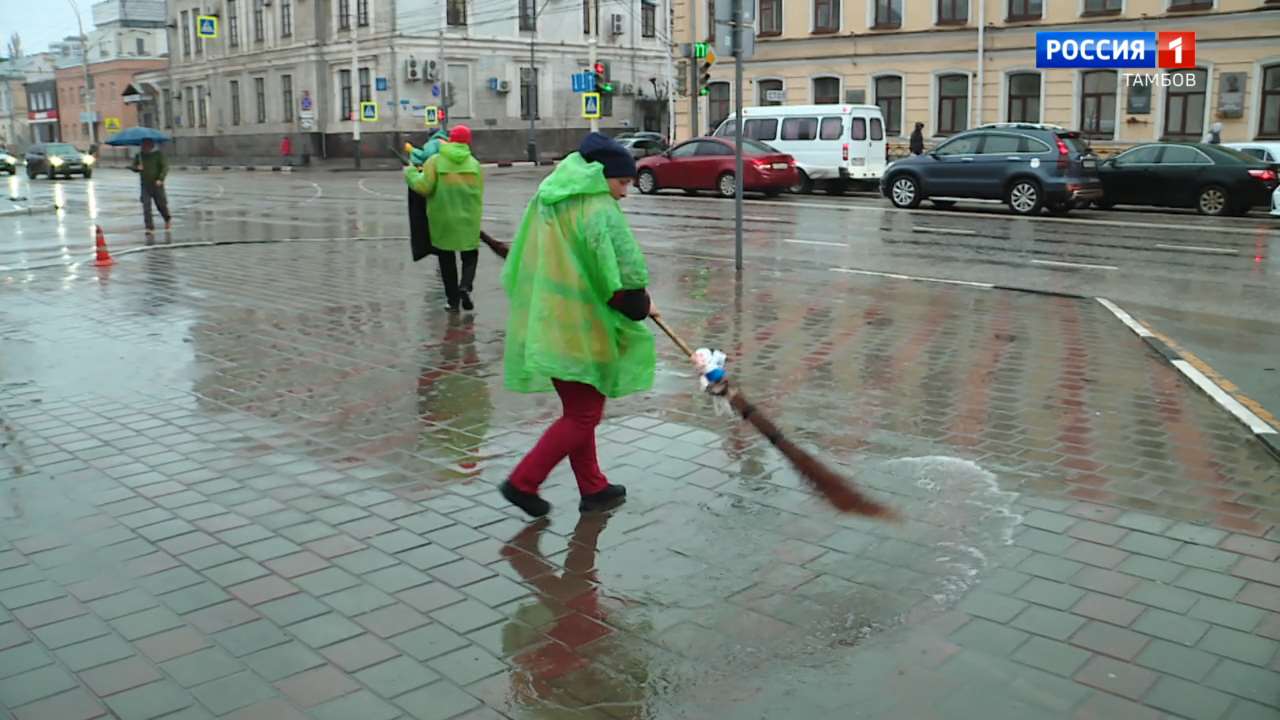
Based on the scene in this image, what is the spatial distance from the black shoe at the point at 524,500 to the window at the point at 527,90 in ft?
178

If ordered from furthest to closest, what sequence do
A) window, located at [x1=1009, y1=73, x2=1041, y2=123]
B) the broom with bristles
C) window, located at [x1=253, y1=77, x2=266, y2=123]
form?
1. window, located at [x1=253, y1=77, x2=266, y2=123]
2. window, located at [x1=1009, y1=73, x2=1041, y2=123]
3. the broom with bristles

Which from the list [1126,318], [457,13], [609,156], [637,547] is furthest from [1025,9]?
[637,547]


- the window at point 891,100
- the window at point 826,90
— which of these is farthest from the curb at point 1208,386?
the window at point 826,90

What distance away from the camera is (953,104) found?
3728 cm

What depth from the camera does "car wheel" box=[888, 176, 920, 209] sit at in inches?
952

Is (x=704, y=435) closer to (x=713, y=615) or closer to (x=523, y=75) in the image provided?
(x=713, y=615)

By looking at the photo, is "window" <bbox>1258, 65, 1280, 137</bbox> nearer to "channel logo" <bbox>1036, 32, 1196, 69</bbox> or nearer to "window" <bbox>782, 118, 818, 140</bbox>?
"channel logo" <bbox>1036, 32, 1196, 69</bbox>

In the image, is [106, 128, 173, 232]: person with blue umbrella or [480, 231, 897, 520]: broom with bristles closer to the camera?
[480, 231, 897, 520]: broom with bristles

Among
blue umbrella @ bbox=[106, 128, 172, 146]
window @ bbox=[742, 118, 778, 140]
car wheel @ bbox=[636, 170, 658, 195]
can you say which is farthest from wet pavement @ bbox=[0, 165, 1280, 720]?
window @ bbox=[742, 118, 778, 140]

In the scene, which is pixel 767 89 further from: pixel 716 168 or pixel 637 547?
pixel 637 547

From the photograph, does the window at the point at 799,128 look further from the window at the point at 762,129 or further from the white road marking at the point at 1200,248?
the white road marking at the point at 1200,248

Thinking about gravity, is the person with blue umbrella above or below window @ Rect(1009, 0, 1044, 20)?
below

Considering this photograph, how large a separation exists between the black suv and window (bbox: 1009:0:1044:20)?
1293 centimetres

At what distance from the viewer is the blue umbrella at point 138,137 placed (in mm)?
20734
